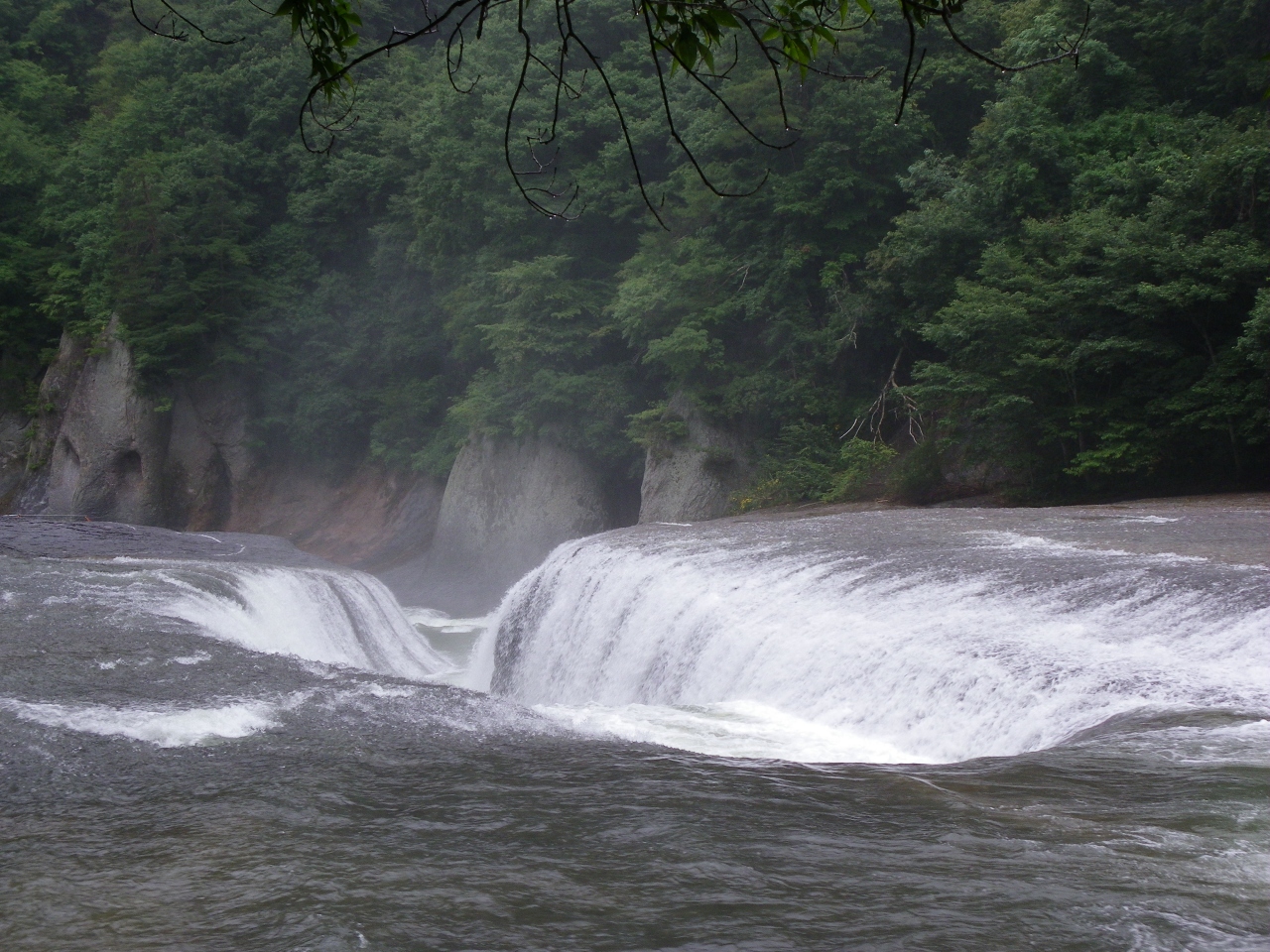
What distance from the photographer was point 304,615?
1509cm

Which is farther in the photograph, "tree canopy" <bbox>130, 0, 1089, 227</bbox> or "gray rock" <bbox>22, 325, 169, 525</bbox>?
"gray rock" <bbox>22, 325, 169, 525</bbox>

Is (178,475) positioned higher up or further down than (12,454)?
further down

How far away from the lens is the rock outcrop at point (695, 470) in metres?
24.0

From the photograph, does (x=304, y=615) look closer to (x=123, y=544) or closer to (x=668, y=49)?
(x=123, y=544)

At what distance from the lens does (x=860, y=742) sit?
25.2ft

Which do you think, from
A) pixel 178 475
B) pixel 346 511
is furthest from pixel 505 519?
pixel 178 475

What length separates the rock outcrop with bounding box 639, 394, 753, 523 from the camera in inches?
945

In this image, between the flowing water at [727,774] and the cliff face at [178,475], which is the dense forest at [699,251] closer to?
the cliff face at [178,475]

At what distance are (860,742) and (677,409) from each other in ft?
57.8

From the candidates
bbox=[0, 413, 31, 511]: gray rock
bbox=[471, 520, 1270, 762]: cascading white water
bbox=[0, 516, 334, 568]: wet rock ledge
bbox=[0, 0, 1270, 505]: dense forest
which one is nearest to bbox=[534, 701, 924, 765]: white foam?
bbox=[471, 520, 1270, 762]: cascading white water

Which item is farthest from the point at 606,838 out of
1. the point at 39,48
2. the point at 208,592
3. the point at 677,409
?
the point at 39,48

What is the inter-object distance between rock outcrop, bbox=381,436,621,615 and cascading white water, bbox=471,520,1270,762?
14.2 m

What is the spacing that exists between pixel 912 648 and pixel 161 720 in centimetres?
500

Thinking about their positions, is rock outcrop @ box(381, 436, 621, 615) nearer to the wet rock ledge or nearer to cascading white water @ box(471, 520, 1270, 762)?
the wet rock ledge
